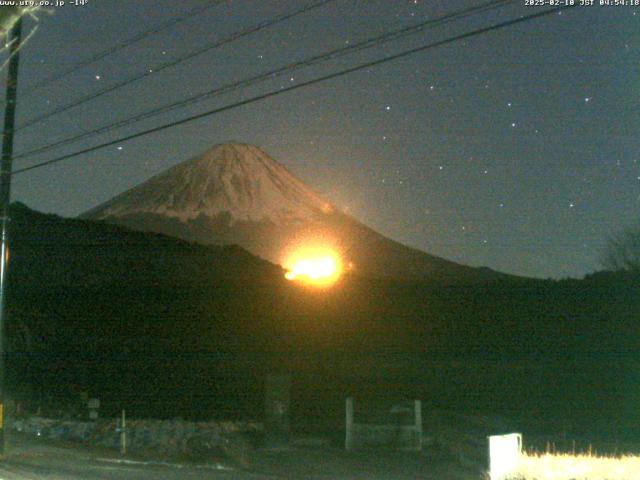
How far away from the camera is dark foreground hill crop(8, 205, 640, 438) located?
36.2 metres

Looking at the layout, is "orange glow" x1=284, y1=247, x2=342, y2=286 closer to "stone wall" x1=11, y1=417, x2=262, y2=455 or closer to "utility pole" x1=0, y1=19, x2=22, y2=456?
"stone wall" x1=11, y1=417, x2=262, y2=455

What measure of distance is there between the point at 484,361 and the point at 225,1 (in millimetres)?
30745

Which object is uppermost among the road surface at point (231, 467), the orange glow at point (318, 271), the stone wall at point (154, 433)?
the orange glow at point (318, 271)

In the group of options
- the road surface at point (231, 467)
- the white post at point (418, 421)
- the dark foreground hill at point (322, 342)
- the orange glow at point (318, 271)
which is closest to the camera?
the road surface at point (231, 467)

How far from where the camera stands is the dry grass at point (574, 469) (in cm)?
1389

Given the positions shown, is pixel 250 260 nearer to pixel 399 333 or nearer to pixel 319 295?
pixel 319 295

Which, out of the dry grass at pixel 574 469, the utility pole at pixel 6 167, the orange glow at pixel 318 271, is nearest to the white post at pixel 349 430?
the dry grass at pixel 574 469

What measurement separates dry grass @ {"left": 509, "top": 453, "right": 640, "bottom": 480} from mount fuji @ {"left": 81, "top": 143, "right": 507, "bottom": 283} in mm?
61161

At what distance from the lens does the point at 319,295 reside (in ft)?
167

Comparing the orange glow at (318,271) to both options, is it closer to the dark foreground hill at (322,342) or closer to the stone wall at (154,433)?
the dark foreground hill at (322,342)

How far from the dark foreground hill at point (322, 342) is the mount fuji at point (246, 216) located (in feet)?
90.8

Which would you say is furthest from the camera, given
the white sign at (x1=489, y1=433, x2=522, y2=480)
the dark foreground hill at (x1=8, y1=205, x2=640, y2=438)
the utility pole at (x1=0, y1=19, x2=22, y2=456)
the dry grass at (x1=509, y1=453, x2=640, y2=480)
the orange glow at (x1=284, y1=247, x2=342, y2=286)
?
the orange glow at (x1=284, y1=247, x2=342, y2=286)

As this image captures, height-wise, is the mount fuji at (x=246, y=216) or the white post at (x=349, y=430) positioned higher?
the mount fuji at (x=246, y=216)

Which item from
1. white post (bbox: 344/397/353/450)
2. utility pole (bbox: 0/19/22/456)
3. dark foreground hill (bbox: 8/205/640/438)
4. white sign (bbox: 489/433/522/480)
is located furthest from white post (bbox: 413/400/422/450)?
utility pole (bbox: 0/19/22/456)
